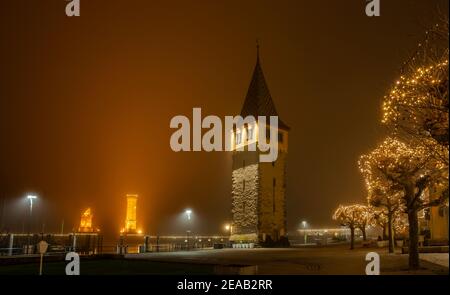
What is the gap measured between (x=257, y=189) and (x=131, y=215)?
72.1m

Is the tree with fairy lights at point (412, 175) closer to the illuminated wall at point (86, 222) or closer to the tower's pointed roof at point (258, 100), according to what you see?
the tower's pointed roof at point (258, 100)

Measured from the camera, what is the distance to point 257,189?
2245 inches

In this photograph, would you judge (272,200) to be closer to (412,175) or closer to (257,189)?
(257,189)

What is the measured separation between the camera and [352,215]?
1688 inches

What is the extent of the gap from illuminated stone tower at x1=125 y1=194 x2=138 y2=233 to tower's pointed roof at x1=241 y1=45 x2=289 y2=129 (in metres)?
64.9

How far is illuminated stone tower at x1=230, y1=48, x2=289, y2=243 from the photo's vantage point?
2238 inches

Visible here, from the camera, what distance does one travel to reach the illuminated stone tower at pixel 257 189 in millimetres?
56838

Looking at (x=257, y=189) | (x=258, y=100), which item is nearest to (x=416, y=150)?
(x=257, y=189)

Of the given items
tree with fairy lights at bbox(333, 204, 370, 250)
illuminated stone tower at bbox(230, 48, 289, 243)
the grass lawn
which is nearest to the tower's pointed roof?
illuminated stone tower at bbox(230, 48, 289, 243)

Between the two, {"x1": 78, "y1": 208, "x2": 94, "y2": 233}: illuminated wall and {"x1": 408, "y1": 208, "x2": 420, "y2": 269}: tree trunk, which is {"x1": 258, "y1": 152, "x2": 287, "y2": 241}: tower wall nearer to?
{"x1": 408, "y1": 208, "x2": 420, "y2": 269}: tree trunk

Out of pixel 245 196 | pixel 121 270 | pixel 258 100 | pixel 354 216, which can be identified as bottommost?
pixel 121 270
